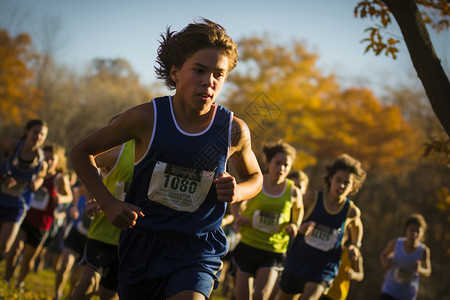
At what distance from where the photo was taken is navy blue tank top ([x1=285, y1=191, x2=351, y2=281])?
646 cm

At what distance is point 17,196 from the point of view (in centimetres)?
747

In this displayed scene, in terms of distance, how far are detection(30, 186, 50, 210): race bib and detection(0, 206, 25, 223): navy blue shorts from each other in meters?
0.99

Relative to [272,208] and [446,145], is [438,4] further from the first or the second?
[272,208]

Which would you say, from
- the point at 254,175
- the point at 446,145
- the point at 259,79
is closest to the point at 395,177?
the point at 259,79

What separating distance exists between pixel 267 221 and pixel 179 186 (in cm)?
385

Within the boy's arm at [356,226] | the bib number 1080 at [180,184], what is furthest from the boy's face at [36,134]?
the bib number 1080 at [180,184]

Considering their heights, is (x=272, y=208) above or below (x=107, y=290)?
above

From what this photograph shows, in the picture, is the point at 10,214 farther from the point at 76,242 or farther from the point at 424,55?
the point at 424,55

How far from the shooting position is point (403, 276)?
8352 millimetres

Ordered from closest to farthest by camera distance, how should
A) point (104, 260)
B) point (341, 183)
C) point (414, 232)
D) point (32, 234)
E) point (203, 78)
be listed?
point (203, 78) → point (104, 260) → point (341, 183) → point (32, 234) → point (414, 232)

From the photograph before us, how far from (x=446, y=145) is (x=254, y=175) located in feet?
6.89

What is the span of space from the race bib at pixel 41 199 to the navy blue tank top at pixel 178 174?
5.98 m

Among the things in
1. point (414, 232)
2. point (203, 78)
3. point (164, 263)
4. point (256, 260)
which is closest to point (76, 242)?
point (256, 260)

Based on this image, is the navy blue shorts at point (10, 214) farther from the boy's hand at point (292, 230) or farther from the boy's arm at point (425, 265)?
the boy's arm at point (425, 265)
